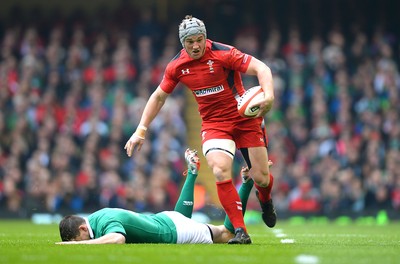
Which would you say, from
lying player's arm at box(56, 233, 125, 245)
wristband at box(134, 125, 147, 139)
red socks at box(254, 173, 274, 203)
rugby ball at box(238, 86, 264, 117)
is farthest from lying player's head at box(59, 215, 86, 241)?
red socks at box(254, 173, 274, 203)

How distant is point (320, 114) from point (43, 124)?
6.07 meters

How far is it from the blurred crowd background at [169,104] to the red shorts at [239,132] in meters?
9.00

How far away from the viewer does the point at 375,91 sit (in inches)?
841

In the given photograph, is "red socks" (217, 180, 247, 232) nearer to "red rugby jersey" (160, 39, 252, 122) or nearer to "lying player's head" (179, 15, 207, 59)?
"red rugby jersey" (160, 39, 252, 122)

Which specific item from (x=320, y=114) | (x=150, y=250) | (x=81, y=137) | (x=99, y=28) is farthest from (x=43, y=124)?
(x=150, y=250)

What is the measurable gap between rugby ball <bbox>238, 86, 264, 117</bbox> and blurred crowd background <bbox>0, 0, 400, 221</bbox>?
31.5 ft

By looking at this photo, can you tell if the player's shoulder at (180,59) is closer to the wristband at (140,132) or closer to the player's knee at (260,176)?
the wristband at (140,132)

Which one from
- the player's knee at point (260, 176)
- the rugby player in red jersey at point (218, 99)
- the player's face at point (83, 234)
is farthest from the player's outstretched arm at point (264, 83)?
the player's face at point (83, 234)

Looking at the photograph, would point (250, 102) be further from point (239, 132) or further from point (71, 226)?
point (71, 226)

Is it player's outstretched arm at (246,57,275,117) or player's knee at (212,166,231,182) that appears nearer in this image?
player's outstretched arm at (246,57,275,117)

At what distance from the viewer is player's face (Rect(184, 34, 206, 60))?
10336 millimetres

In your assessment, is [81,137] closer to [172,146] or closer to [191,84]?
[172,146]

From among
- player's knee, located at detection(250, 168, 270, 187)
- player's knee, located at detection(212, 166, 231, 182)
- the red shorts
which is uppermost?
the red shorts

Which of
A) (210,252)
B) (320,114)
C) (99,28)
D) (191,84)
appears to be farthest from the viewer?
(99,28)
